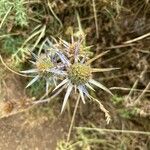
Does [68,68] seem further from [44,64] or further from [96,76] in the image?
[96,76]

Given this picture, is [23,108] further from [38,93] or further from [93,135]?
[93,135]

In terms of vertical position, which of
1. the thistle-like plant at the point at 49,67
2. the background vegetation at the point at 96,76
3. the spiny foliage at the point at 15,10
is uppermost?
the spiny foliage at the point at 15,10

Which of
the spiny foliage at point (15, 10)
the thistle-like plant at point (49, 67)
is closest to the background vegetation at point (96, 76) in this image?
the spiny foliage at point (15, 10)

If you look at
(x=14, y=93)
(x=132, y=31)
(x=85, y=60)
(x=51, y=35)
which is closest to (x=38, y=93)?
(x=14, y=93)

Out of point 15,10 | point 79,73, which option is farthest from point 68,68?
point 15,10

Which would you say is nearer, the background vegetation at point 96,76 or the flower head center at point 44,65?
the flower head center at point 44,65

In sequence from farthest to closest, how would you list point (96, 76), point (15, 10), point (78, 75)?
point (96, 76), point (15, 10), point (78, 75)

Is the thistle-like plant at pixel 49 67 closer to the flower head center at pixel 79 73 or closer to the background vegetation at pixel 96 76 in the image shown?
the flower head center at pixel 79 73

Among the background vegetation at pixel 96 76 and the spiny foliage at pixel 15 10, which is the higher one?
the spiny foliage at pixel 15 10
